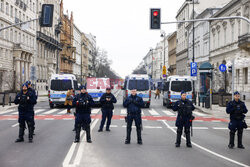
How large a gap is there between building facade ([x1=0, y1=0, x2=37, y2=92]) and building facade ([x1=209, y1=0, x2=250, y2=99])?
2433 centimetres

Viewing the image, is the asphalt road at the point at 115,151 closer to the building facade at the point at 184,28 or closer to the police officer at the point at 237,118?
the police officer at the point at 237,118

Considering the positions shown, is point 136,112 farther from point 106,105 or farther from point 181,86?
point 181,86

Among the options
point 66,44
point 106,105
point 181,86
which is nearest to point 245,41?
point 181,86

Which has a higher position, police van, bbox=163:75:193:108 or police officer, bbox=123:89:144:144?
police van, bbox=163:75:193:108

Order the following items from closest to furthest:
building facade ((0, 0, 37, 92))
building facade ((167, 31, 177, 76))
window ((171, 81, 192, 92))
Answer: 1. window ((171, 81, 192, 92))
2. building facade ((0, 0, 37, 92))
3. building facade ((167, 31, 177, 76))

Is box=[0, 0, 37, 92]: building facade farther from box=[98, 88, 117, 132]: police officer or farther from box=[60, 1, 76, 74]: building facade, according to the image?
box=[98, 88, 117, 132]: police officer

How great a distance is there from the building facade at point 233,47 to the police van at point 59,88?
16623 millimetres

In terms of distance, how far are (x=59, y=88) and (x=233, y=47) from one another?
24867 millimetres

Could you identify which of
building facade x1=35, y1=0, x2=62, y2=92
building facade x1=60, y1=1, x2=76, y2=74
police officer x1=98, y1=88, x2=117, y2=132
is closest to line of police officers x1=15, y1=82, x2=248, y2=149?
police officer x1=98, y1=88, x2=117, y2=132

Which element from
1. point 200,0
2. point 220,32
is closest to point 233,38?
point 220,32

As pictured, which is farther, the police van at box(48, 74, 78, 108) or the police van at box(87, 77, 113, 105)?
the police van at box(87, 77, 113, 105)

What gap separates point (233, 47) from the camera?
43.3m

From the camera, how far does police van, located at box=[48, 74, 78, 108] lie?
2656 cm

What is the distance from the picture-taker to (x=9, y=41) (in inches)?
2063
